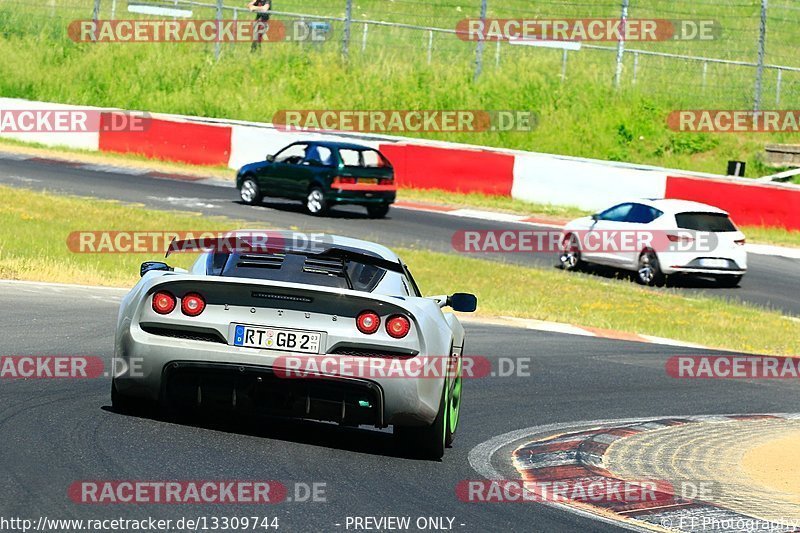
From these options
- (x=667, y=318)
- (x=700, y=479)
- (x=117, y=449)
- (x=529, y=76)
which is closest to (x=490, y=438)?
(x=700, y=479)

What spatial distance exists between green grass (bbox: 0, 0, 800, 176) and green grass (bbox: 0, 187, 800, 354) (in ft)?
39.1

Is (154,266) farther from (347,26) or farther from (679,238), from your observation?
(347,26)

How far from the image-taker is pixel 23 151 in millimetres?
33625

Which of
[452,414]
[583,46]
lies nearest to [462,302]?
[452,414]

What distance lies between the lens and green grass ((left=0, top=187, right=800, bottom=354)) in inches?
717

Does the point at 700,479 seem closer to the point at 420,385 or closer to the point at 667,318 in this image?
the point at 420,385

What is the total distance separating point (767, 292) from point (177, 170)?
592 inches

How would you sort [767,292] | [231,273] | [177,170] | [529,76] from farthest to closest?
[529,76] < [177,170] < [767,292] < [231,273]

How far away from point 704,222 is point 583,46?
41.2 ft

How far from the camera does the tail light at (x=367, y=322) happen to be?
7367mm

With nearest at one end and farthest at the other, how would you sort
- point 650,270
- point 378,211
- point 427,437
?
point 427,437 < point 650,270 < point 378,211

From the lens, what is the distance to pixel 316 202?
27547mm

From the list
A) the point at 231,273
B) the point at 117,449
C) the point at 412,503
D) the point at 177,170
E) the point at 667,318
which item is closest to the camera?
the point at 412,503

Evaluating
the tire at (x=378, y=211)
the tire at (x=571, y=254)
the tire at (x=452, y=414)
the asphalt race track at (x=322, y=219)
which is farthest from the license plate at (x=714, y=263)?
the tire at (x=452, y=414)
